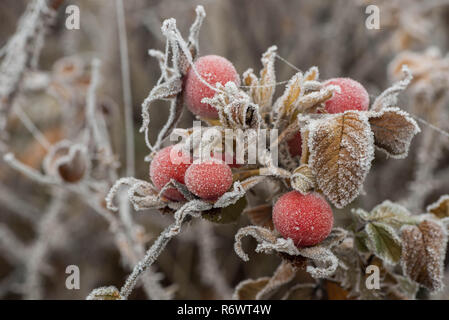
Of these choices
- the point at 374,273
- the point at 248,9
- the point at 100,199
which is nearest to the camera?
the point at 374,273

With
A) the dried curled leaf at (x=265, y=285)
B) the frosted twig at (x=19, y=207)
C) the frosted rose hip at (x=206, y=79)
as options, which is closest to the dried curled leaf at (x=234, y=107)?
the frosted rose hip at (x=206, y=79)

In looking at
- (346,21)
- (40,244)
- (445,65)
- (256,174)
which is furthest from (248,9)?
(256,174)

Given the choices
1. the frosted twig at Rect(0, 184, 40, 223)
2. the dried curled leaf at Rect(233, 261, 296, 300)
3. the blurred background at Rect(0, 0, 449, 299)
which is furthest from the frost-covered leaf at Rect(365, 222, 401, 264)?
the frosted twig at Rect(0, 184, 40, 223)

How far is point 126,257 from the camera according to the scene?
0.77m

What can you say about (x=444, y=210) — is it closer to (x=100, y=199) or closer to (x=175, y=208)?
(x=175, y=208)

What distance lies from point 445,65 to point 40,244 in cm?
99

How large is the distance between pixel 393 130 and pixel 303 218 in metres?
0.15

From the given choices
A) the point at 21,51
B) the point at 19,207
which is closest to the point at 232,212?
the point at 21,51

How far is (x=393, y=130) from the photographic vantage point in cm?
48

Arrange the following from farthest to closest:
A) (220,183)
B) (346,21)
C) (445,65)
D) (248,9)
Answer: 1. (248,9)
2. (346,21)
3. (445,65)
4. (220,183)

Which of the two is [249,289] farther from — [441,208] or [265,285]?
[441,208]

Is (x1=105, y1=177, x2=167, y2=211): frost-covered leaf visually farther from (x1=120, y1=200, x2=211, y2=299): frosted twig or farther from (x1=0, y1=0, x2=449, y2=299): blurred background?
(x1=0, y1=0, x2=449, y2=299): blurred background

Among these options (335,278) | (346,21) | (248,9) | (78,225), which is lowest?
(78,225)
